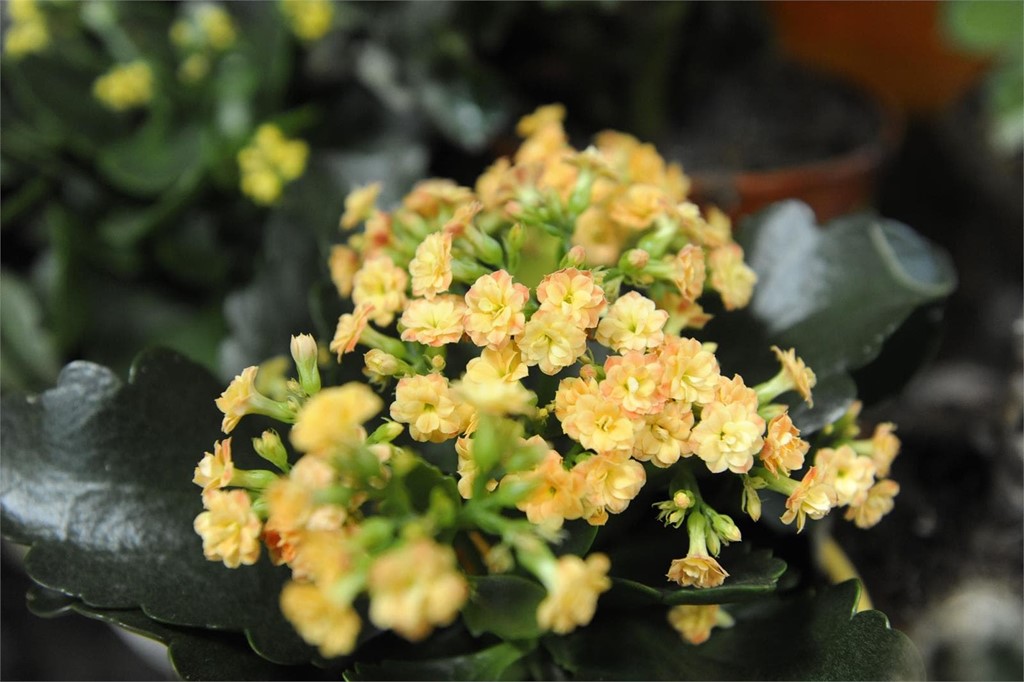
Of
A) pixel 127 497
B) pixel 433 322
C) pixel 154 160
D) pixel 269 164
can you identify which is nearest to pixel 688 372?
pixel 433 322

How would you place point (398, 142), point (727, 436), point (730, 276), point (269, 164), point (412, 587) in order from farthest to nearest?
1. point (398, 142)
2. point (269, 164)
3. point (730, 276)
4. point (727, 436)
5. point (412, 587)

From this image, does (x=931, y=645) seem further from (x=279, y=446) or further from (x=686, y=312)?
(x=279, y=446)

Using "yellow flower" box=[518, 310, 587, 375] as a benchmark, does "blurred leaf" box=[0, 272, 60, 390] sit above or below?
below

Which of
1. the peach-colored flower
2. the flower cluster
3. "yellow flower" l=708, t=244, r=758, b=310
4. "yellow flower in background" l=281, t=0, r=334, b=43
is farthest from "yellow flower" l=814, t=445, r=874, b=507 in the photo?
"yellow flower in background" l=281, t=0, r=334, b=43

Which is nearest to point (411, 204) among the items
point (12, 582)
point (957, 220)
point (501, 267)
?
point (501, 267)

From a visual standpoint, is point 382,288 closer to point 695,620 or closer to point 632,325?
point 632,325

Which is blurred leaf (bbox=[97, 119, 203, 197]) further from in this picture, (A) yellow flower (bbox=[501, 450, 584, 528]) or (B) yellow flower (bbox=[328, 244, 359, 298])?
(A) yellow flower (bbox=[501, 450, 584, 528])

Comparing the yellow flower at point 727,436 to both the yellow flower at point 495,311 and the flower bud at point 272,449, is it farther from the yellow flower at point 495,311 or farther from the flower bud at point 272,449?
the flower bud at point 272,449
